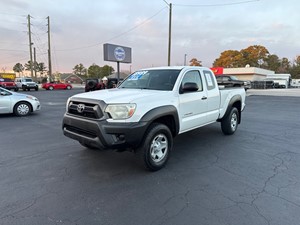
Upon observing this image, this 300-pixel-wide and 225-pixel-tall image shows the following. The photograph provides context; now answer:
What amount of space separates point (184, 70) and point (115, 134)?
2.20 m

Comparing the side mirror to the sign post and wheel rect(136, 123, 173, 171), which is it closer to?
wheel rect(136, 123, 173, 171)

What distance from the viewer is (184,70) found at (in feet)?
15.3

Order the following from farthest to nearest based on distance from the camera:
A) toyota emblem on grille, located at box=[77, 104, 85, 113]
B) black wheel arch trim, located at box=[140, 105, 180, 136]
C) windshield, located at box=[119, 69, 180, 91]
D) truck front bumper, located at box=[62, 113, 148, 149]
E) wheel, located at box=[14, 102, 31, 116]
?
wheel, located at box=[14, 102, 31, 116]
windshield, located at box=[119, 69, 180, 91]
toyota emblem on grille, located at box=[77, 104, 85, 113]
black wheel arch trim, located at box=[140, 105, 180, 136]
truck front bumper, located at box=[62, 113, 148, 149]

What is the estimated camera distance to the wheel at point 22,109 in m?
9.34

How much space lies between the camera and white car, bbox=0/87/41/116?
903 centimetres

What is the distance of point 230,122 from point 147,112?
350 cm

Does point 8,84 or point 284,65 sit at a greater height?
point 284,65

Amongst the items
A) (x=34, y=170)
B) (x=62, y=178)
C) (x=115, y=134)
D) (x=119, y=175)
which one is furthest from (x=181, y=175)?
(x=34, y=170)

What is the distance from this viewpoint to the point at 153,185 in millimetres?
3357

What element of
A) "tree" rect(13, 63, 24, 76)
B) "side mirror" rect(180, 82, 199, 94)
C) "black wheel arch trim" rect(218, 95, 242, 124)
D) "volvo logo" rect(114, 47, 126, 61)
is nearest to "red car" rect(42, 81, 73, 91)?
"volvo logo" rect(114, 47, 126, 61)

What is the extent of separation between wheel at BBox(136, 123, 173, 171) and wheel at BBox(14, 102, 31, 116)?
7.93 m

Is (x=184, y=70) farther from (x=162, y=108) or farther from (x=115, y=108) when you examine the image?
(x=115, y=108)

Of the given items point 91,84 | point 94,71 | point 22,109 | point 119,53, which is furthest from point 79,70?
point 22,109

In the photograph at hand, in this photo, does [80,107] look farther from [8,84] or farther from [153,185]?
[8,84]
